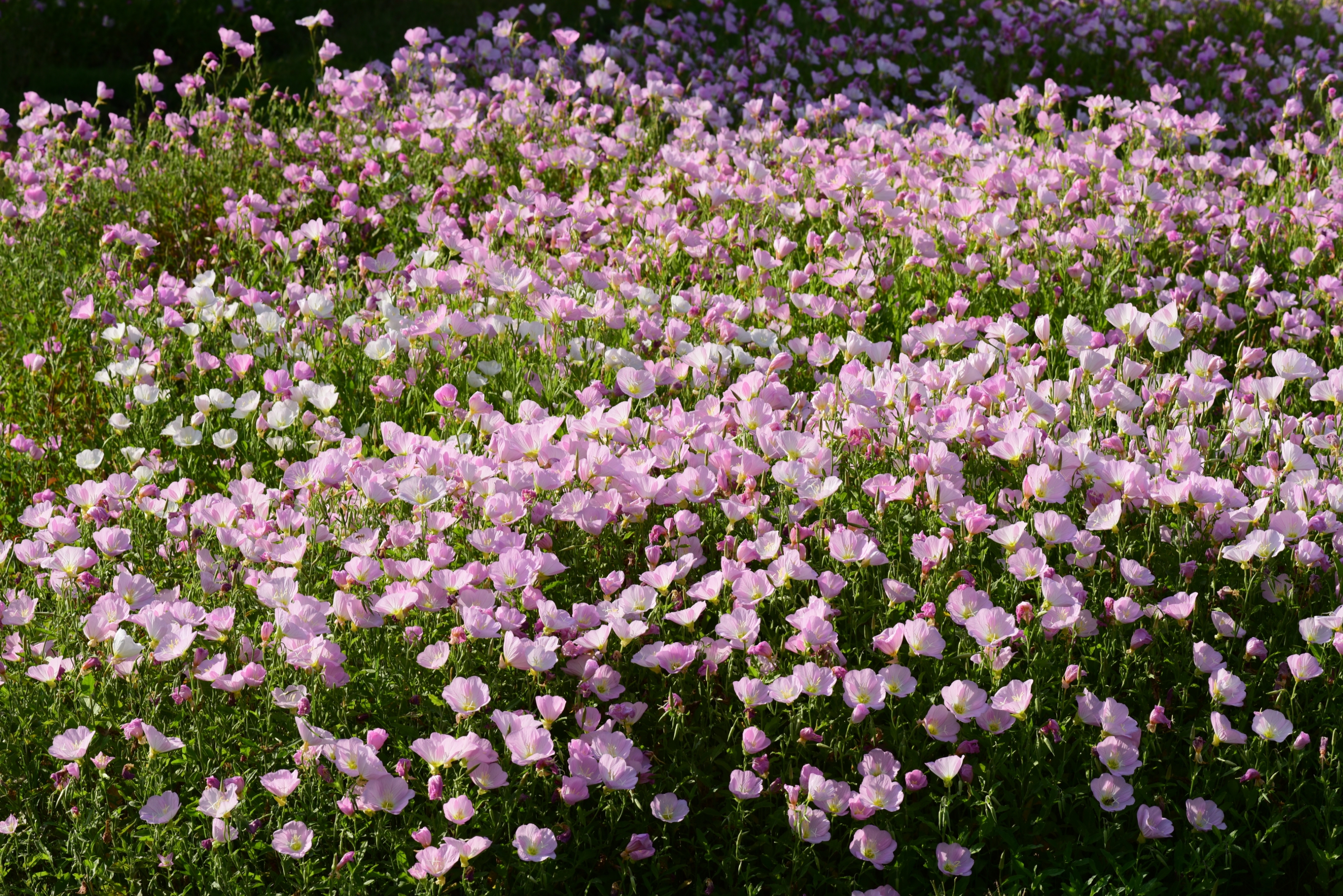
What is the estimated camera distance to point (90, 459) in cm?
314

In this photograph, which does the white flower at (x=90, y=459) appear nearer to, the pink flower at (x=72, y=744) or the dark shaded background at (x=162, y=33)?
the pink flower at (x=72, y=744)

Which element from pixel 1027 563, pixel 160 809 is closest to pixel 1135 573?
pixel 1027 563

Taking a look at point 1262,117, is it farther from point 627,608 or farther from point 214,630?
point 214,630

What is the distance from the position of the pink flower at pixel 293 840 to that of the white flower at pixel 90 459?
140 cm

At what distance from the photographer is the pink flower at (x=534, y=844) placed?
82.4 inches

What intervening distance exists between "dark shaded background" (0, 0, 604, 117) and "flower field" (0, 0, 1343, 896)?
346 centimetres

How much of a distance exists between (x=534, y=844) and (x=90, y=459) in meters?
1.79

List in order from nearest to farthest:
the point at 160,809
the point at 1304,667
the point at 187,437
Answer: the point at 160,809
the point at 1304,667
the point at 187,437

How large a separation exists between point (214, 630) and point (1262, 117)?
6896 mm

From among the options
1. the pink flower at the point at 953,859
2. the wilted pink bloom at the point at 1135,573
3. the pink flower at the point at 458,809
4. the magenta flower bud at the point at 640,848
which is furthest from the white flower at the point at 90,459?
the wilted pink bloom at the point at 1135,573

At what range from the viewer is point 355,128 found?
222 inches

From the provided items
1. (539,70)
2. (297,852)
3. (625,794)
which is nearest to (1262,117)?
(539,70)

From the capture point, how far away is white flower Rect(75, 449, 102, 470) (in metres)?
3.10

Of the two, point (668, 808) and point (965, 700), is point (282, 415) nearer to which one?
point (668, 808)
